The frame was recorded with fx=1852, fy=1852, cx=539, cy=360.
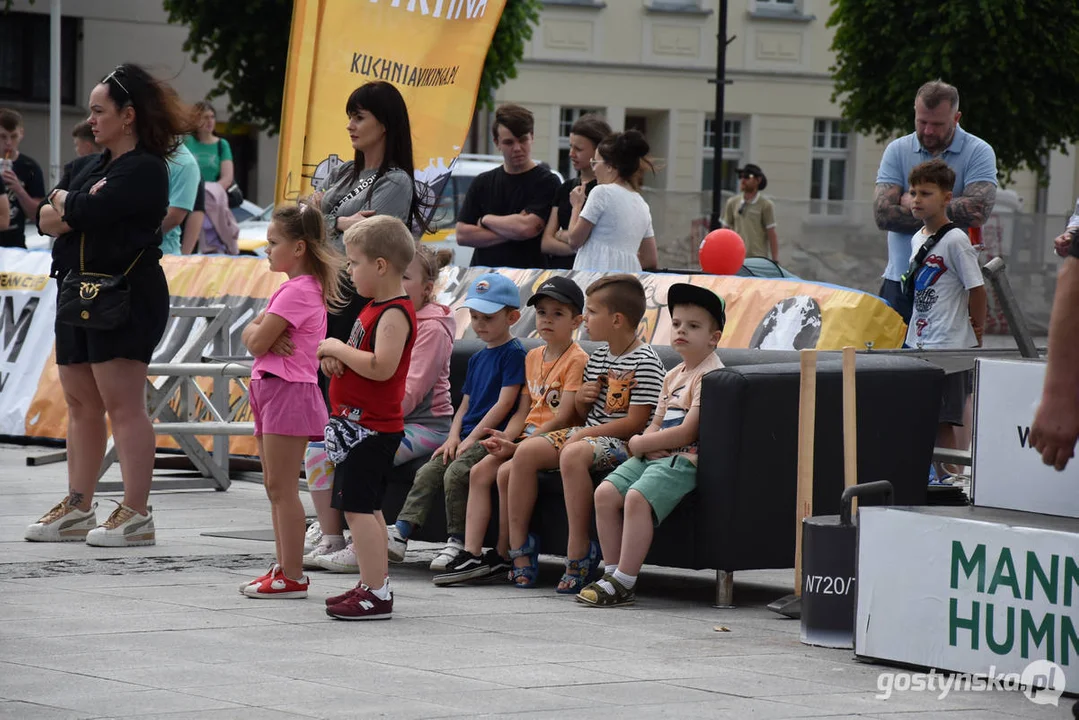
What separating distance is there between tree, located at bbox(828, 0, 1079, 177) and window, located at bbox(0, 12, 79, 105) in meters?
15.0

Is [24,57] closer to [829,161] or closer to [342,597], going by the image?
[829,161]

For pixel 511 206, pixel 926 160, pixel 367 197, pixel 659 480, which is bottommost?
pixel 659 480

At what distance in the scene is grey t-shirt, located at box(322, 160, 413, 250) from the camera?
26.0 feet

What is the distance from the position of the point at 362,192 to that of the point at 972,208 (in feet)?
11.0

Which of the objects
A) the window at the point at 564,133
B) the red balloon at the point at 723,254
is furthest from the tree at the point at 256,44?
the red balloon at the point at 723,254

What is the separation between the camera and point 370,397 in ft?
22.0

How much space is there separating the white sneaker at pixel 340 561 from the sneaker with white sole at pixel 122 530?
3.40 feet

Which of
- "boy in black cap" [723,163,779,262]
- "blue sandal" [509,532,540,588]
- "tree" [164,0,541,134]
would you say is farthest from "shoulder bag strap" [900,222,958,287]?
"tree" [164,0,541,134]

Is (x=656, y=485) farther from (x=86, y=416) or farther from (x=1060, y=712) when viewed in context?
(x=86, y=416)

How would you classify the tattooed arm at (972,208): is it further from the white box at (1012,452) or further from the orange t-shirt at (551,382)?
the white box at (1012,452)

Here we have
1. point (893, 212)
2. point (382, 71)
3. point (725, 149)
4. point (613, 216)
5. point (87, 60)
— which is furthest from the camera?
point (725, 149)

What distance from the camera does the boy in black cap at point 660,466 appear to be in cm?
703

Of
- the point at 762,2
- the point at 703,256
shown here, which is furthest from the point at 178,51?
the point at 703,256

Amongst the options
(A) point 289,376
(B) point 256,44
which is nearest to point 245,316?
(A) point 289,376
